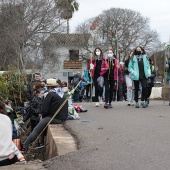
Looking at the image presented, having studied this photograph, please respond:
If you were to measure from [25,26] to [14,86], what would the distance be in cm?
2537

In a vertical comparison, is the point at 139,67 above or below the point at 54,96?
above

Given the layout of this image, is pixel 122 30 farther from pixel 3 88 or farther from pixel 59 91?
pixel 59 91

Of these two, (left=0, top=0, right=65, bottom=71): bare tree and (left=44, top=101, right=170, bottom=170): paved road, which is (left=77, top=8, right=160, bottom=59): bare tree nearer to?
(left=0, top=0, right=65, bottom=71): bare tree

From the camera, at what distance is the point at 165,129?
9.00 metres

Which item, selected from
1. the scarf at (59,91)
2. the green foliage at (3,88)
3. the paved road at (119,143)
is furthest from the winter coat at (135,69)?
the green foliage at (3,88)

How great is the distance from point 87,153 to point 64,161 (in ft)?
1.73

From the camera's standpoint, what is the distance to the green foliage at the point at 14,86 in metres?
14.8

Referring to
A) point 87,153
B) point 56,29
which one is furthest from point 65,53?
point 87,153

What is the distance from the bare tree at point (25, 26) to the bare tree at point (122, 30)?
70.7ft

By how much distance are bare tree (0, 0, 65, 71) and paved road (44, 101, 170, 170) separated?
28.9 meters

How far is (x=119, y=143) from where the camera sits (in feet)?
24.7

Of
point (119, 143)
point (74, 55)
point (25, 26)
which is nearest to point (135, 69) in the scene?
point (119, 143)

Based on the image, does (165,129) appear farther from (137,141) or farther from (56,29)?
(56,29)

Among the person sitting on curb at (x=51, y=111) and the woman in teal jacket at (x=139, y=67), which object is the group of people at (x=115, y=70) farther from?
the person sitting on curb at (x=51, y=111)
